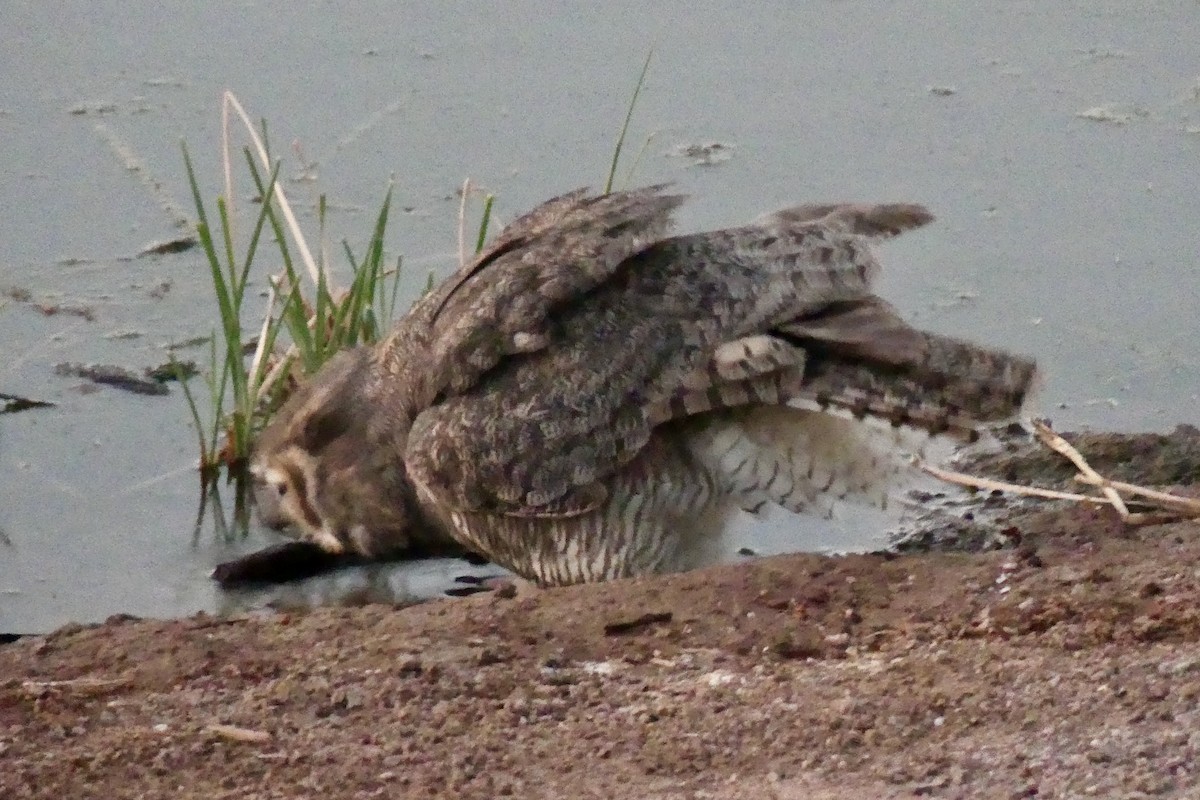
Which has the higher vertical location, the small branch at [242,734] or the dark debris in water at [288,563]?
the small branch at [242,734]

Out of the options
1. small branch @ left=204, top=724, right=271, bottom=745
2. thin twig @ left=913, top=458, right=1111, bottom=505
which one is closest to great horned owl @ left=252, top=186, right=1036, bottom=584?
thin twig @ left=913, top=458, right=1111, bottom=505

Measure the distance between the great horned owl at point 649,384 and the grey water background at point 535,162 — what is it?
0.66 metres

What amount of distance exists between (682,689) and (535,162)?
12.6ft

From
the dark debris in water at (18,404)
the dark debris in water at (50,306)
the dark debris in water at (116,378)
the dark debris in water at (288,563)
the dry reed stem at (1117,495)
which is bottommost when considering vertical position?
the dark debris in water at (288,563)

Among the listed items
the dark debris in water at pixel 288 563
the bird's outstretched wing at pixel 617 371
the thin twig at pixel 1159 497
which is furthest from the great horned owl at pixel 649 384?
the dark debris in water at pixel 288 563

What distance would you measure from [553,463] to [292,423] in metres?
1.02

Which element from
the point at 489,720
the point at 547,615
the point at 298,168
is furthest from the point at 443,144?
the point at 489,720

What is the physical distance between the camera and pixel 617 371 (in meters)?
4.52

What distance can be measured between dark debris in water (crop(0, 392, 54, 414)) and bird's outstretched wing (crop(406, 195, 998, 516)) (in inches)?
72.6

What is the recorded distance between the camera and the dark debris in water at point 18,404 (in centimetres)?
603

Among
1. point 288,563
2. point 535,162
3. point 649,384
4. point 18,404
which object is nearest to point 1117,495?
point 649,384

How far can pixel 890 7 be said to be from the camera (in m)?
8.41

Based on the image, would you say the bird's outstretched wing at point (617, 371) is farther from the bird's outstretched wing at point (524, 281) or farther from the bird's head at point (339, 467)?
the bird's head at point (339, 467)

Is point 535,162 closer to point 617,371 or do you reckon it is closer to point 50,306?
point 50,306
